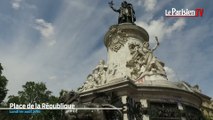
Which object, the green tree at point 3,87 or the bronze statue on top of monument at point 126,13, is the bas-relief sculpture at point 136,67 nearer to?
the bronze statue on top of monument at point 126,13

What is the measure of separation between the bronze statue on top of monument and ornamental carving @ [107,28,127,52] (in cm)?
335

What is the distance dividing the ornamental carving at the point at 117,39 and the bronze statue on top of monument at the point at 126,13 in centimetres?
335

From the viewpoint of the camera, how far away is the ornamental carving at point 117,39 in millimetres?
19891

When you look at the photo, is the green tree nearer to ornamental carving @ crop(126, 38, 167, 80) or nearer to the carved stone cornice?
the carved stone cornice

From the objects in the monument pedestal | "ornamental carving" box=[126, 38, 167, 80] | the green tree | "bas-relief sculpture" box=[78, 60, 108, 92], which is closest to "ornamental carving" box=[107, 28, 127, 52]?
"ornamental carving" box=[126, 38, 167, 80]

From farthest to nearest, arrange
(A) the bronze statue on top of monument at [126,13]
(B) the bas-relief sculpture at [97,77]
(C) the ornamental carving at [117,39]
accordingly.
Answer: (A) the bronze statue on top of monument at [126,13] < (C) the ornamental carving at [117,39] < (B) the bas-relief sculpture at [97,77]

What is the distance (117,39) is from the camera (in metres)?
19.9

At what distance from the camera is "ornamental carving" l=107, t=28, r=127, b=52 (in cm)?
1989

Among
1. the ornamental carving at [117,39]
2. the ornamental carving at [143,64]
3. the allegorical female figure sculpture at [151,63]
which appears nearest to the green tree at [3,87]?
the ornamental carving at [117,39]

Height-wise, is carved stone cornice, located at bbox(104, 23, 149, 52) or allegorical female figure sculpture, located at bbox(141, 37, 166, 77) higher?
carved stone cornice, located at bbox(104, 23, 149, 52)

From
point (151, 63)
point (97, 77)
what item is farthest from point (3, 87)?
point (151, 63)

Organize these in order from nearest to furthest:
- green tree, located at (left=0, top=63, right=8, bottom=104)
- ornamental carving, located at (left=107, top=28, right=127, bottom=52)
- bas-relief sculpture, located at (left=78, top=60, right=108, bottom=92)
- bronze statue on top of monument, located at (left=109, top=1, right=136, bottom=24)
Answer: bas-relief sculpture, located at (left=78, top=60, right=108, bottom=92) → ornamental carving, located at (left=107, top=28, right=127, bottom=52) → bronze statue on top of monument, located at (left=109, top=1, right=136, bottom=24) → green tree, located at (left=0, top=63, right=8, bottom=104)

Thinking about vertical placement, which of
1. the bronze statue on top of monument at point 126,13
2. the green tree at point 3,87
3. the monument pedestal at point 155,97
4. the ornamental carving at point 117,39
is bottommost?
the monument pedestal at point 155,97

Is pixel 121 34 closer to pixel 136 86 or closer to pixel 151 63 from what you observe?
pixel 151 63
